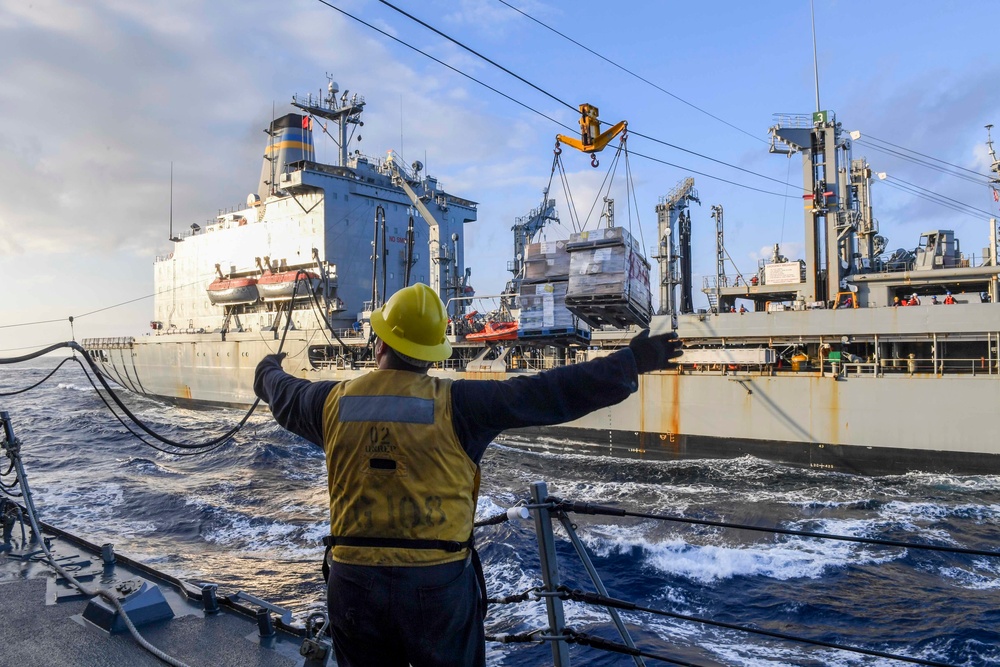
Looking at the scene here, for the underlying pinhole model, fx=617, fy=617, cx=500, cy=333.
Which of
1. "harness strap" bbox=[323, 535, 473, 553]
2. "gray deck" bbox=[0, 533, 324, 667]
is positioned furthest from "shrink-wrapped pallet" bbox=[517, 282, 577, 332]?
"harness strap" bbox=[323, 535, 473, 553]

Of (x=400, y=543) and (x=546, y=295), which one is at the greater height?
(x=546, y=295)

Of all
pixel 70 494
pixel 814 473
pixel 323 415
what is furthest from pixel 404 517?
pixel 814 473

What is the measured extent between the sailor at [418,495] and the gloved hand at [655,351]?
72 mm

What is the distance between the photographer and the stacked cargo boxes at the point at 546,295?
13641 millimetres

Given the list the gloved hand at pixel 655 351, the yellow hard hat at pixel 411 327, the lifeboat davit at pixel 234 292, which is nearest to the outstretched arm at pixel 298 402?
the yellow hard hat at pixel 411 327

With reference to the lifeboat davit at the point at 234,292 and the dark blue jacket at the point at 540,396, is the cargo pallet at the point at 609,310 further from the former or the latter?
the lifeboat davit at the point at 234,292

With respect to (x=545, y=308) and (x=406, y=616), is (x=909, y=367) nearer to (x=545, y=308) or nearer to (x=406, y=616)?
(x=545, y=308)

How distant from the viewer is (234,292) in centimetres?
2916

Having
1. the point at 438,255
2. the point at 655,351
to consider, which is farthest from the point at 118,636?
the point at 438,255

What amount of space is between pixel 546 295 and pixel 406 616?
12.9 m

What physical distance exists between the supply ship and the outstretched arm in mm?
3541

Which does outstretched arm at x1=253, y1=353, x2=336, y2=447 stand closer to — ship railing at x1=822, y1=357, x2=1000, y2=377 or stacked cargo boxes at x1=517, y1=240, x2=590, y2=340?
stacked cargo boxes at x1=517, y1=240, x2=590, y2=340

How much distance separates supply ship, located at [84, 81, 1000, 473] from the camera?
45.3ft

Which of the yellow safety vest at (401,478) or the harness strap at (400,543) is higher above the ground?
the yellow safety vest at (401,478)
